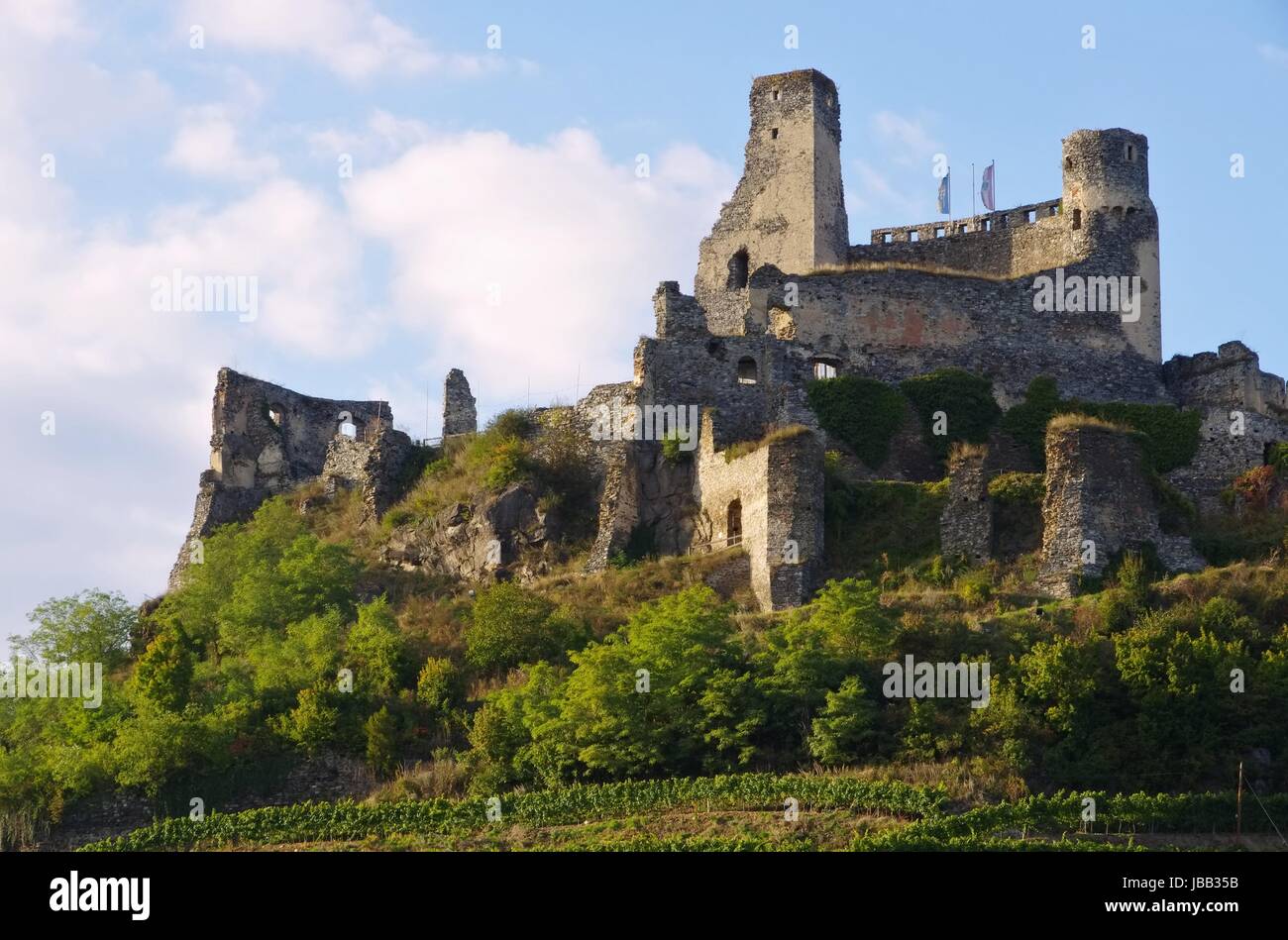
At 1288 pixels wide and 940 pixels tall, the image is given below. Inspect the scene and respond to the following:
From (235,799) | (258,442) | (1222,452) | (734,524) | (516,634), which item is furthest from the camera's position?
(258,442)

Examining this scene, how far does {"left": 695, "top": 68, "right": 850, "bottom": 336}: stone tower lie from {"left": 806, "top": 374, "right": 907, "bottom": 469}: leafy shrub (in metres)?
7.00

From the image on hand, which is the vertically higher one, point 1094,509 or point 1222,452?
point 1222,452

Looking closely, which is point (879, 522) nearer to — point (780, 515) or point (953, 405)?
point (780, 515)

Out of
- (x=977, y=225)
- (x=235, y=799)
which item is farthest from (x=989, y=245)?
(x=235, y=799)

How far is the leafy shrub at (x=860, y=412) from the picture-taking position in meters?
62.9

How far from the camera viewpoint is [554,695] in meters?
52.8

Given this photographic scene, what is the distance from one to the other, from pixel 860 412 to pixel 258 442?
1888 cm

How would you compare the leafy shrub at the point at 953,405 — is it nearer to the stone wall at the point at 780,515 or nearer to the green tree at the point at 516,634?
the stone wall at the point at 780,515

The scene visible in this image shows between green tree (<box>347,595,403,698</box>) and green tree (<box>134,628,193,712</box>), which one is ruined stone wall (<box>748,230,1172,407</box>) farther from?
green tree (<box>134,628,193,712</box>)

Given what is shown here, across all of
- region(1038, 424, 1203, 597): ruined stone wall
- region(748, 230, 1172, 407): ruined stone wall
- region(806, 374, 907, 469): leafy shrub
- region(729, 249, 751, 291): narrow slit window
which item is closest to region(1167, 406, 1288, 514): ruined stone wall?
region(748, 230, 1172, 407): ruined stone wall

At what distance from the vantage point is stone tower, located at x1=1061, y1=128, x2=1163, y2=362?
224 feet

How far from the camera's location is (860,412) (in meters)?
63.3

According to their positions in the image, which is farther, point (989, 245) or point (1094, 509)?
point (989, 245)

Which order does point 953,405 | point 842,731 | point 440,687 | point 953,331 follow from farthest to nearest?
point 953,331
point 953,405
point 440,687
point 842,731
